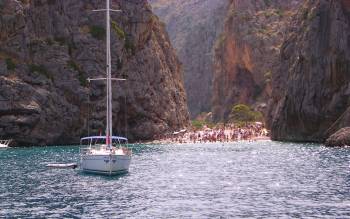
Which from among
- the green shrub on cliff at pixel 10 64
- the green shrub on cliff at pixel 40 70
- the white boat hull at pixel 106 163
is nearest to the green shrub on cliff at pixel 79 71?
the green shrub on cliff at pixel 40 70

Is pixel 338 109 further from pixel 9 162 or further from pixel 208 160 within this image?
pixel 9 162

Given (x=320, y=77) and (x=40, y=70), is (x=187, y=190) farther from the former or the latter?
(x=40, y=70)

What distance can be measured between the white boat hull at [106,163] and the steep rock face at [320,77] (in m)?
90.1

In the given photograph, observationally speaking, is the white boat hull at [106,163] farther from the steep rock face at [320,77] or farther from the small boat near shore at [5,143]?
the steep rock face at [320,77]

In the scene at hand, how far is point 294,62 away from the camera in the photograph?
19950 centimetres

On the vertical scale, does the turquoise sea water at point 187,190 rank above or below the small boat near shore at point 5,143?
below

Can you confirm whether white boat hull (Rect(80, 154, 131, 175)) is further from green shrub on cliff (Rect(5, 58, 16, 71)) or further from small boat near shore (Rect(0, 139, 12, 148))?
green shrub on cliff (Rect(5, 58, 16, 71))

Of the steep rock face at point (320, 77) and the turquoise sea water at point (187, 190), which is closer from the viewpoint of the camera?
the turquoise sea water at point (187, 190)

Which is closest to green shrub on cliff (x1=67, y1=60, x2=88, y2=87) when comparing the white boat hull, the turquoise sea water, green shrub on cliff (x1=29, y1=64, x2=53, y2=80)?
green shrub on cliff (x1=29, y1=64, x2=53, y2=80)

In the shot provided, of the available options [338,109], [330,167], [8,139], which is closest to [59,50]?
[8,139]

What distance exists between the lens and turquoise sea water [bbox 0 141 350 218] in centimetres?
5716

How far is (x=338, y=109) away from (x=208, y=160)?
64441 mm

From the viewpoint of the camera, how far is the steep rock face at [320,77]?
17425cm

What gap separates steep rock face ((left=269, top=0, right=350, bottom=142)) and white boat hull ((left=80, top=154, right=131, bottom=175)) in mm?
90101
